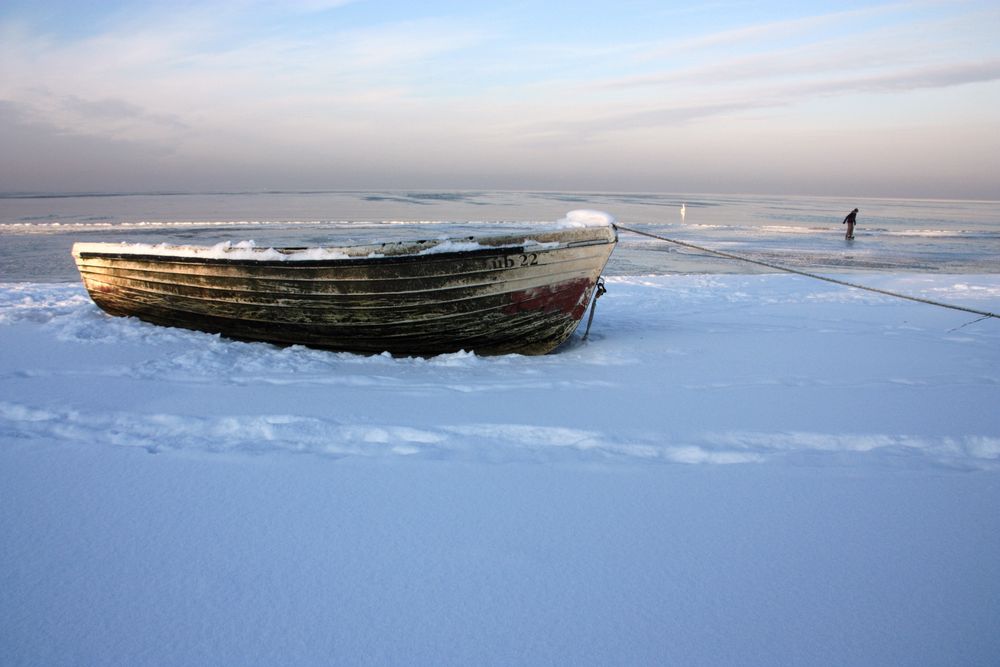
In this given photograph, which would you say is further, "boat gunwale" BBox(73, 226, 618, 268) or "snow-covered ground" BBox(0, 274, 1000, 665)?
"boat gunwale" BBox(73, 226, 618, 268)

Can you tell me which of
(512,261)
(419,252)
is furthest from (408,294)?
(512,261)

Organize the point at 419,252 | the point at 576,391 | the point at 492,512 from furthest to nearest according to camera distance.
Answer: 1. the point at 419,252
2. the point at 576,391
3. the point at 492,512

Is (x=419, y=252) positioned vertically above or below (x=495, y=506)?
above

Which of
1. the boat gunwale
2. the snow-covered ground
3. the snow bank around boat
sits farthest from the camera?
the boat gunwale

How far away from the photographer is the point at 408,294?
15.4ft

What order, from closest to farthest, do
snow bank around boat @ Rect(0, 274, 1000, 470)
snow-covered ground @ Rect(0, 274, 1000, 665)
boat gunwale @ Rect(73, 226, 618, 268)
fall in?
1. snow-covered ground @ Rect(0, 274, 1000, 665)
2. snow bank around boat @ Rect(0, 274, 1000, 470)
3. boat gunwale @ Rect(73, 226, 618, 268)

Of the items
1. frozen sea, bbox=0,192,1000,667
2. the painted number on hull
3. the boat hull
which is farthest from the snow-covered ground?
the painted number on hull

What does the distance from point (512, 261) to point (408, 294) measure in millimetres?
858

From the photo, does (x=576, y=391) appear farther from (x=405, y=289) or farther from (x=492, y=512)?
(x=492, y=512)

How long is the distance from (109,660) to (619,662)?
1.41 m

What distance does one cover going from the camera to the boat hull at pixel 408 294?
4.62m

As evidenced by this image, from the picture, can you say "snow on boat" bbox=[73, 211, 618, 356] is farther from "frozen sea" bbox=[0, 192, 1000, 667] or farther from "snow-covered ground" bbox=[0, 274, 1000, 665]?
"snow-covered ground" bbox=[0, 274, 1000, 665]

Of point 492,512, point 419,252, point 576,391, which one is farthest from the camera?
point 419,252

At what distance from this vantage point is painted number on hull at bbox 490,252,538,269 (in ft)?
15.1
